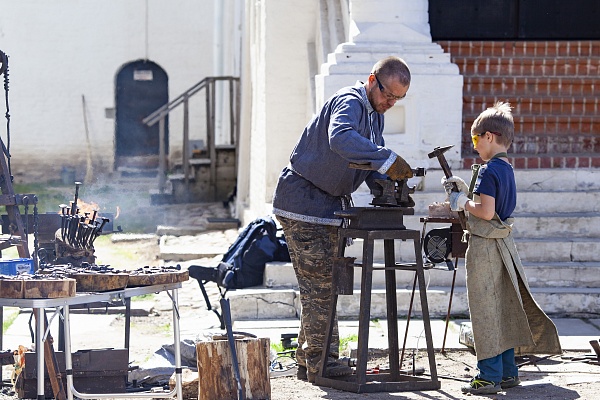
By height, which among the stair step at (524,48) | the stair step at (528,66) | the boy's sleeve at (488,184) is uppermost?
the stair step at (524,48)

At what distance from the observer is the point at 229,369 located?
553 cm

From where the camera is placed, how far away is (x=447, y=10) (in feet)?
34.4

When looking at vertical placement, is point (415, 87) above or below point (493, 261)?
above

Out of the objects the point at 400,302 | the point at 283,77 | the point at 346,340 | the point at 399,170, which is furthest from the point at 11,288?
the point at 283,77

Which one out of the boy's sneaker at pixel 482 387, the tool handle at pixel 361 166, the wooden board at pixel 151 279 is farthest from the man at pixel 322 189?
the wooden board at pixel 151 279

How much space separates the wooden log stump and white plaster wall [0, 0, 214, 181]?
Result: 53.5 ft

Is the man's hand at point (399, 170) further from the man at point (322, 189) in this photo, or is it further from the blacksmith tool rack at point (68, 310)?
the blacksmith tool rack at point (68, 310)

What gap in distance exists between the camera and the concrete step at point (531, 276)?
26.8ft

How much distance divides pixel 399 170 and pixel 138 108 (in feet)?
56.1

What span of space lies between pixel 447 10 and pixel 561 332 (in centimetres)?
425

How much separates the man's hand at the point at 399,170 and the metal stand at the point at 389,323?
0.35 meters

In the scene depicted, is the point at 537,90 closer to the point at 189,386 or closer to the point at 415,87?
the point at 415,87

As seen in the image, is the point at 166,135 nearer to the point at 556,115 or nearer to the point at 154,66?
the point at 154,66

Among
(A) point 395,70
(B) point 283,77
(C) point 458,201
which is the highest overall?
(B) point 283,77
